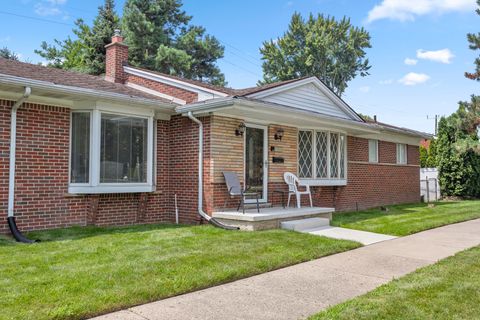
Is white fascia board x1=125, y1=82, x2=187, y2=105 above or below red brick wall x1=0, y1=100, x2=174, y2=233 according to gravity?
above

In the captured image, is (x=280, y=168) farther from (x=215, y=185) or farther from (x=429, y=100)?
(x=429, y=100)

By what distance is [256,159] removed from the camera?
9.58 m

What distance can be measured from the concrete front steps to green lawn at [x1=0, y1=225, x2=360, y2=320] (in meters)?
0.44

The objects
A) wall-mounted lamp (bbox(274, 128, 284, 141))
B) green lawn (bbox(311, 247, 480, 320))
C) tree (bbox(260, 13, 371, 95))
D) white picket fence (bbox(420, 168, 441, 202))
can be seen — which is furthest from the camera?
tree (bbox(260, 13, 371, 95))

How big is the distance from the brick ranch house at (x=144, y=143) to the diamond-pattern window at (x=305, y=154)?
0.09ft

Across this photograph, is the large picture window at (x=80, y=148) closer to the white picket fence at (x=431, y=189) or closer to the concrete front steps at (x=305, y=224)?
the concrete front steps at (x=305, y=224)

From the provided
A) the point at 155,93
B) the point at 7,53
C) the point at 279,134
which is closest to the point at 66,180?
the point at 155,93

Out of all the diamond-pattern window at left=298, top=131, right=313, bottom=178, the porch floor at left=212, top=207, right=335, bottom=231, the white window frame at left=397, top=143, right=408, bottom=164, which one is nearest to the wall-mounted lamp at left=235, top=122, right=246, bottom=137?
the porch floor at left=212, top=207, right=335, bottom=231

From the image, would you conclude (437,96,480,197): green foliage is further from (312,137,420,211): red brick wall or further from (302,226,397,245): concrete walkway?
(302,226,397,245): concrete walkway

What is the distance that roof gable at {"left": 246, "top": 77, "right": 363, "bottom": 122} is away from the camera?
993cm

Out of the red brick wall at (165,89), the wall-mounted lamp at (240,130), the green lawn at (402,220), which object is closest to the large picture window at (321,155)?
the green lawn at (402,220)

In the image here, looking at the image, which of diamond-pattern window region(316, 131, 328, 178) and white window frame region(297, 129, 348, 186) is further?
diamond-pattern window region(316, 131, 328, 178)

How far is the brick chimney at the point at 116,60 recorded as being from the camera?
37.0 feet

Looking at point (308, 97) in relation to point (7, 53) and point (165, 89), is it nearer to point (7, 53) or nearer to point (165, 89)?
point (165, 89)
